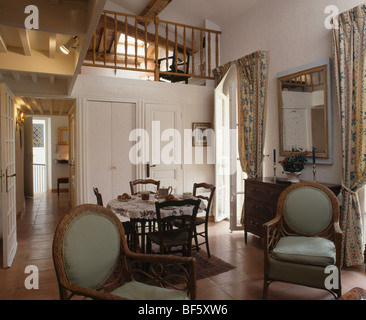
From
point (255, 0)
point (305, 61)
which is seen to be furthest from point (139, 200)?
point (255, 0)

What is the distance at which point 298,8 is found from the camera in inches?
157

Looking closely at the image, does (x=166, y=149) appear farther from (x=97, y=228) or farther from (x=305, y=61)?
(x=97, y=228)

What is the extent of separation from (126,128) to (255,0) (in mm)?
→ 3044

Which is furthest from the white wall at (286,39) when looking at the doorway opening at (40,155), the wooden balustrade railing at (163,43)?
the doorway opening at (40,155)

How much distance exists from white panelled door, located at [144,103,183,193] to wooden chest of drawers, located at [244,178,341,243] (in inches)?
68.6

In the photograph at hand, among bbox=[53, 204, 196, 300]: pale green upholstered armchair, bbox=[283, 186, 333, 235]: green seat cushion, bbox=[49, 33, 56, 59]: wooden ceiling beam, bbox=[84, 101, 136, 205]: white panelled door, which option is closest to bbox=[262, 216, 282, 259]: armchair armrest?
bbox=[283, 186, 333, 235]: green seat cushion

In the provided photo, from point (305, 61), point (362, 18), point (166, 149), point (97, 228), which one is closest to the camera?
point (97, 228)

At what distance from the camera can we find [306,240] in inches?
108

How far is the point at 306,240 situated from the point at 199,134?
343cm

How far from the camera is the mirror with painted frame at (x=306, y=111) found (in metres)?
3.62

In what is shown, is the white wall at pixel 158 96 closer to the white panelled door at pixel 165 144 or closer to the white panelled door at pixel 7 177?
the white panelled door at pixel 165 144

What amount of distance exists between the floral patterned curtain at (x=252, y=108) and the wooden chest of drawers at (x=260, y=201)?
52 cm

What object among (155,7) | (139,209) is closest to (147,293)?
(139,209)

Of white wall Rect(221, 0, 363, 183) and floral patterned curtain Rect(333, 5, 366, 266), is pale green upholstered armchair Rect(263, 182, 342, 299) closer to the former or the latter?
floral patterned curtain Rect(333, 5, 366, 266)
